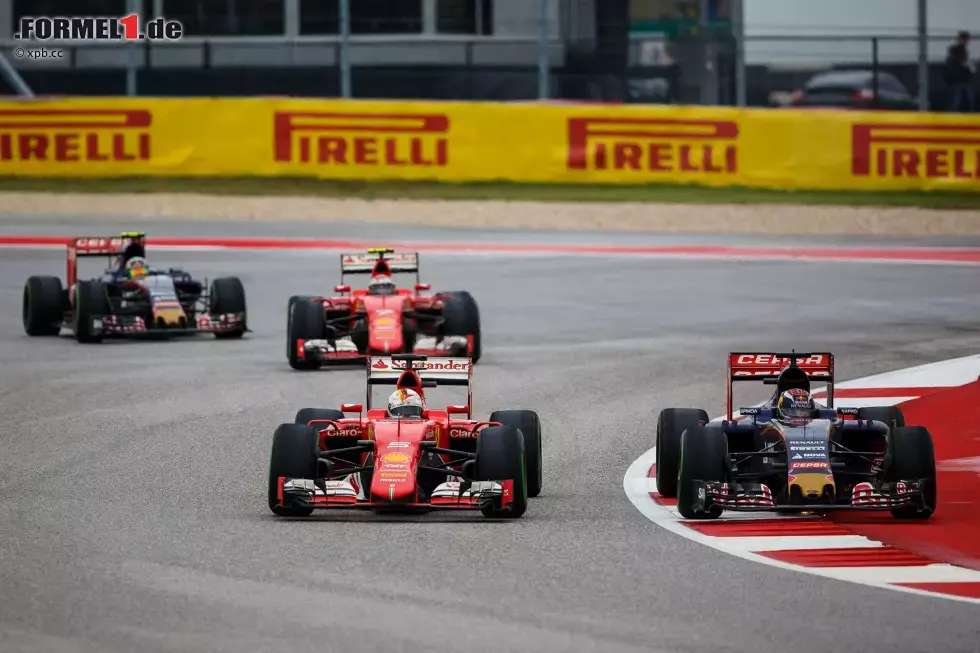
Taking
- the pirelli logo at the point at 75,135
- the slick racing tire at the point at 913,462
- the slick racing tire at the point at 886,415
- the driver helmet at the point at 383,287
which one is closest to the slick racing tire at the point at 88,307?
the driver helmet at the point at 383,287

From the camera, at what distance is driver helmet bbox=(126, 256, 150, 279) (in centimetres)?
2134

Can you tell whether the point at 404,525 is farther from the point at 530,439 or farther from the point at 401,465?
the point at 530,439

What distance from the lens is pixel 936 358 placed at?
2003 cm

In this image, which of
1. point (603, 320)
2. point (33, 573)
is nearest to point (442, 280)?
point (603, 320)

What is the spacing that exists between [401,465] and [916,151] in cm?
2244

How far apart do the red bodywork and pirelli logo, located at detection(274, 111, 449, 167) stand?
2021 cm

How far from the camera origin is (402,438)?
39.5ft

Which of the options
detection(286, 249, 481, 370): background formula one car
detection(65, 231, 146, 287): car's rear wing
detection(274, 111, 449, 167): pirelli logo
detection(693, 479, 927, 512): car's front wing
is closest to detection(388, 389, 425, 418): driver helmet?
detection(693, 479, 927, 512): car's front wing

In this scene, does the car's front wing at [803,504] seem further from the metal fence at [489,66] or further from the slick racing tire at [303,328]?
the metal fence at [489,66]

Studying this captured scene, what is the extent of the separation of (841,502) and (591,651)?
3662mm

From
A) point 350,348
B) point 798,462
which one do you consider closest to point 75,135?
point 350,348

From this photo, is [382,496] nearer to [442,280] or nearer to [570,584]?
[570,584]

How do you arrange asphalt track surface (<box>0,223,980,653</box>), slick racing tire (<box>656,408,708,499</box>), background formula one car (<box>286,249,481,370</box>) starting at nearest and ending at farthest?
asphalt track surface (<box>0,223,980,653</box>) < slick racing tire (<box>656,408,708,499</box>) < background formula one car (<box>286,249,481,370</box>)

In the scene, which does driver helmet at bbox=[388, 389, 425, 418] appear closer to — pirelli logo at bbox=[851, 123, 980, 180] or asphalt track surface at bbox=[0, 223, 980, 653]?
asphalt track surface at bbox=[0, 223, 980, 653]
